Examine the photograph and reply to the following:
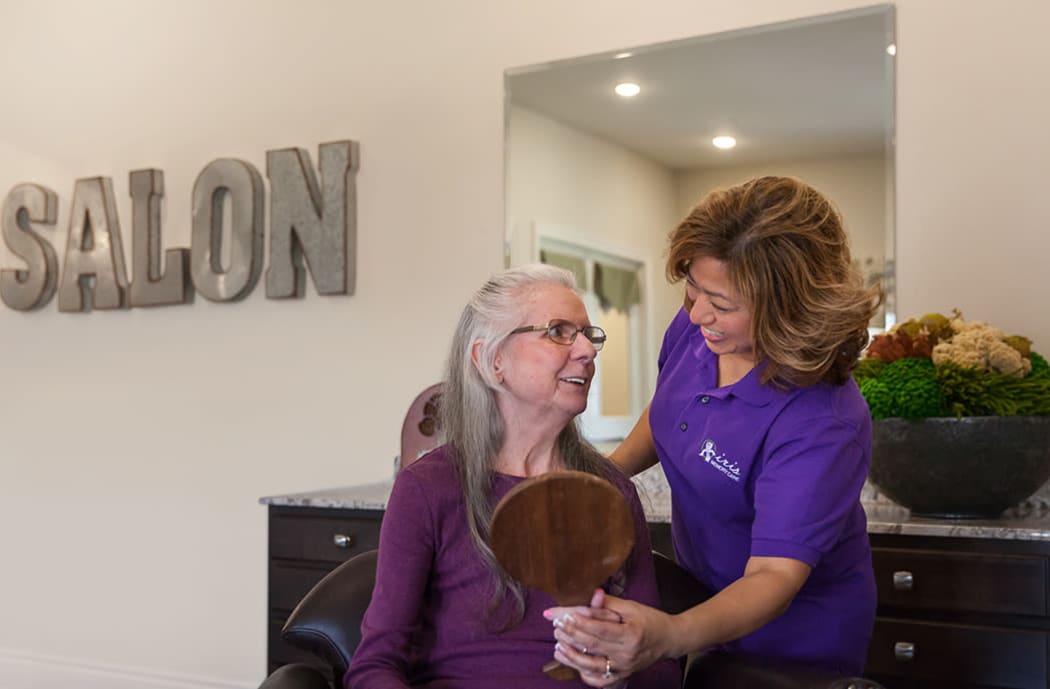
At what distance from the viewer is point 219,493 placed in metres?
3.67

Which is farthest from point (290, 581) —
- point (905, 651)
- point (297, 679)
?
point (905, 651)

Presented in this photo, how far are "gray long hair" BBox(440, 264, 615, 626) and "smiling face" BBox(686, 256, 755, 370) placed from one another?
0.18 metres

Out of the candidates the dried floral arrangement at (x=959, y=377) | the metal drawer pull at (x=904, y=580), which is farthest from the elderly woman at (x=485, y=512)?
the dried floral arrangement at (x=959, y=377)

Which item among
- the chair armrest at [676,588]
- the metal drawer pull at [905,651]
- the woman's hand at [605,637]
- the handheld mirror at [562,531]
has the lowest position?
the metal drawer pull at [905,651]

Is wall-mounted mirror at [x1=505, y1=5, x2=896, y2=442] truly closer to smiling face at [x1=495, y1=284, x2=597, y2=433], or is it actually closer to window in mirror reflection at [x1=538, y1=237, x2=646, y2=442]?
window in mirror reflection at [x1=538, y1=237, x2=646, y2=442]

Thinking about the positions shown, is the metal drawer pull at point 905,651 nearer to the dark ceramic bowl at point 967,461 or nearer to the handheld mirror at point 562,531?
the dark ceramic bowl at point 967,461

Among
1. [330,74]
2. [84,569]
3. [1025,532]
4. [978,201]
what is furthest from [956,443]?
[84,569]

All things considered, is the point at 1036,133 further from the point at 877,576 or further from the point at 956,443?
the point at 877,576

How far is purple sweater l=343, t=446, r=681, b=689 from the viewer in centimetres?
156

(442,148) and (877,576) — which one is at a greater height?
(442,148)

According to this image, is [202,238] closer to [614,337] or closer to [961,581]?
[614,337]

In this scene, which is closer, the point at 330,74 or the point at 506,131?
the point at 506,131

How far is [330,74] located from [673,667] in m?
2.34

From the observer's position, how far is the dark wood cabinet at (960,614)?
2.05 metres
